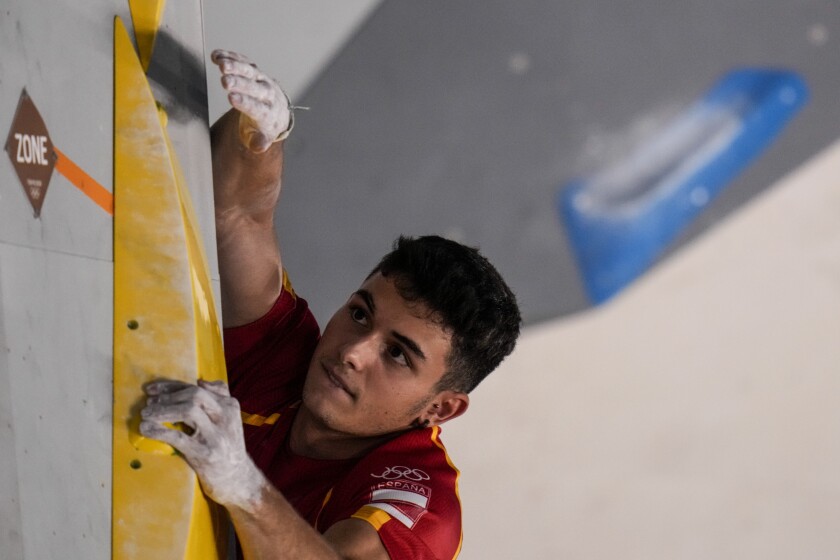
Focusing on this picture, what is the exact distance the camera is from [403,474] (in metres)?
1.13

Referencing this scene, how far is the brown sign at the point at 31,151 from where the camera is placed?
0.79m

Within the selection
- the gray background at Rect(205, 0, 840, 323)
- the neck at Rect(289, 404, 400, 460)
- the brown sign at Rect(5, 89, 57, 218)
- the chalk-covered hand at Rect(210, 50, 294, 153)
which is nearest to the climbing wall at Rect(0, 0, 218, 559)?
the brown sign at Rect(5, 89, 57, 218)

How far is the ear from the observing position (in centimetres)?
125

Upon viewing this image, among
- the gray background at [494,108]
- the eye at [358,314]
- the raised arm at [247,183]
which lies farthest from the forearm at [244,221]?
the gray background at [494,108]

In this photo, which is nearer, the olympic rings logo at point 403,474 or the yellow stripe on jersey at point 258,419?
the olympic rings logo at point 403,474

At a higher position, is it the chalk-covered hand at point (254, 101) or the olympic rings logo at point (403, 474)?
the chalk-covered hand at point (254, 101)

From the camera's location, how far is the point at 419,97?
190cm

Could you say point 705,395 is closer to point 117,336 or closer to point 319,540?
point 319,540

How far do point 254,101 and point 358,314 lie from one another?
327 mm

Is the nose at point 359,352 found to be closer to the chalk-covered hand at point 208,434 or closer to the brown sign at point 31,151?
the chalk-covered hand at point 208,434

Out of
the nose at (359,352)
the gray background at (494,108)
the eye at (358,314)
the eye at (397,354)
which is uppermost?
the gray background at (494,108)

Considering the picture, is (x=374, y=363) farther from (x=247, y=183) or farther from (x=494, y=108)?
(x=494, y=108)

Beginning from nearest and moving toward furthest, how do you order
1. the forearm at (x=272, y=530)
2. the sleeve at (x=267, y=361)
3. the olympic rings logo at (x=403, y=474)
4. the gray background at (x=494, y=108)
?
the forearm at (x=272, y=530) → the olympic rings logo at (x=403, y=474) → the sleeve at (x=267, y=361) → the gray background at (x=494, y=108)

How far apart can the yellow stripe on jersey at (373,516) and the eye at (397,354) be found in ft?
0.65
